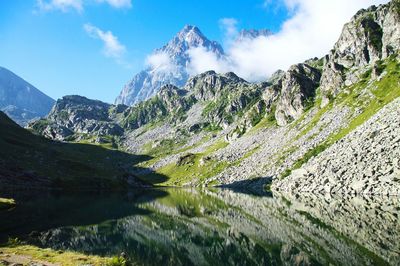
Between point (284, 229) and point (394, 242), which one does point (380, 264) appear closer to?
point (394, 242)

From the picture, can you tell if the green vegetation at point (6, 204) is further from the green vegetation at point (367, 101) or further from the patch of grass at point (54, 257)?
the green vegetation at point (367, 101)

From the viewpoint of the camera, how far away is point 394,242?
43.7 metres

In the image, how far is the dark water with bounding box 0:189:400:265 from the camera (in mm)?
43500

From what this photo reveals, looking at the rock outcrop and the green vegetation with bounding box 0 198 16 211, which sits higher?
the rock outcrop

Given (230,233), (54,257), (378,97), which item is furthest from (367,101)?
(54,257)

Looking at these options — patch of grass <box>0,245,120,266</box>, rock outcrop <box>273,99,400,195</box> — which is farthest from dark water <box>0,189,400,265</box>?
rock outcrop <box>273,99,400,195</box>

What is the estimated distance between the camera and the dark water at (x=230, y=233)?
43.5 meters

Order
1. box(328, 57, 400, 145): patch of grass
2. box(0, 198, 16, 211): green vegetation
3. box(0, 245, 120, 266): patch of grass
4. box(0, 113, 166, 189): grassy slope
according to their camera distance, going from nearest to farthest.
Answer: box(0, 245, 120, 266): patch of grass, box(0, 198, 16, 211): green vegetation, box(0, 113, 166, 189): grassy slope, box(328, 57, 400, 145): patch of grass

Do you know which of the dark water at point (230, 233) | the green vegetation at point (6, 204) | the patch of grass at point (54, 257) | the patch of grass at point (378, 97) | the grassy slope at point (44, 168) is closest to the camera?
the patch of grass at point (54, 257)

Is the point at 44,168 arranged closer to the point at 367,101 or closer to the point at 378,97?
the point at 367,101

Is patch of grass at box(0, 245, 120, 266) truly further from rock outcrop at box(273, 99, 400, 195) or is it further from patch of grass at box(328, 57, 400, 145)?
patch of grass at box(328, 57, 400, 145)

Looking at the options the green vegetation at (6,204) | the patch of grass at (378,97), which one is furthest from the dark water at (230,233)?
the patch of grass at (378,97)

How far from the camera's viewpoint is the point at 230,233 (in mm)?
61844

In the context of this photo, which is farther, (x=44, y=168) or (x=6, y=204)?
(x=44, y=168)
